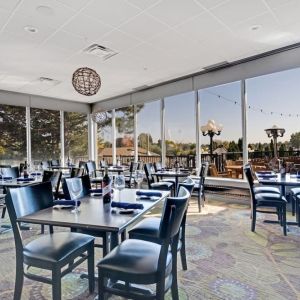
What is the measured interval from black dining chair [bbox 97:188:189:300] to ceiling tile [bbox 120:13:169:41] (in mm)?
2959

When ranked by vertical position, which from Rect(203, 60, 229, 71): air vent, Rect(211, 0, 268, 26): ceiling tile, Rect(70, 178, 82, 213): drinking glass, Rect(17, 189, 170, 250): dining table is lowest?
Rect(17, 189, 170, 250): dining table

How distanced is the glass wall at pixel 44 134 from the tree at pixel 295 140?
709 centimetres

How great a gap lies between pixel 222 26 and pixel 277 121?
272cm

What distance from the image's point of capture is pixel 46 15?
3537mm

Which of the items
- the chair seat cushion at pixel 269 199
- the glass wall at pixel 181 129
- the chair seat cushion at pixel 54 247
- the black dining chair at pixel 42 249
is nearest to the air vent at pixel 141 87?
the glass wall at pixel 181 129

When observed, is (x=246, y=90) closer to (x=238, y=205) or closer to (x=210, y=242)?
(x=238, y=205)

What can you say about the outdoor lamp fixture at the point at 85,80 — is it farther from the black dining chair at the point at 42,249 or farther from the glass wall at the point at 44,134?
the glass wall at the point at 44,134

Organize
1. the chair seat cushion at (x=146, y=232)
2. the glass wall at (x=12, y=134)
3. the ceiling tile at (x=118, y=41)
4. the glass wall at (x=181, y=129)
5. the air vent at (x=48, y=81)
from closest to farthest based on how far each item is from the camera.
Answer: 1. the chair seat cushion at (x=146, y=232)
2. the ceiling tile at (x=118, y=41)
3. the air vent at (x=48, y=81)
4. the glass wall at (x=181, y=129)
5. the glass wall at (x=12, y=134)

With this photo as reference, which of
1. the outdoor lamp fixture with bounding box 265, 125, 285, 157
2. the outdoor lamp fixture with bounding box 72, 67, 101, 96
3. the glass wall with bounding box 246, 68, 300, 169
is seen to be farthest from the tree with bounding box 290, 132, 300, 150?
the outdoor lamp fixture with bounding box 72, 67, 101, 96

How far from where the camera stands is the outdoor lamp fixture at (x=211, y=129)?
6637 millimetres

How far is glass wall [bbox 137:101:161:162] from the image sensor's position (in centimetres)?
791

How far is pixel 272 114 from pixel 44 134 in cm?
687

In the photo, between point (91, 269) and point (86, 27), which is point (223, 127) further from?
point (91, 269)

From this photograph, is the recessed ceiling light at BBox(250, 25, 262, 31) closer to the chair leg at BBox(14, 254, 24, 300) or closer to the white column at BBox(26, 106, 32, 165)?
the chair leg at BBox(14, 254, 24, 300)
